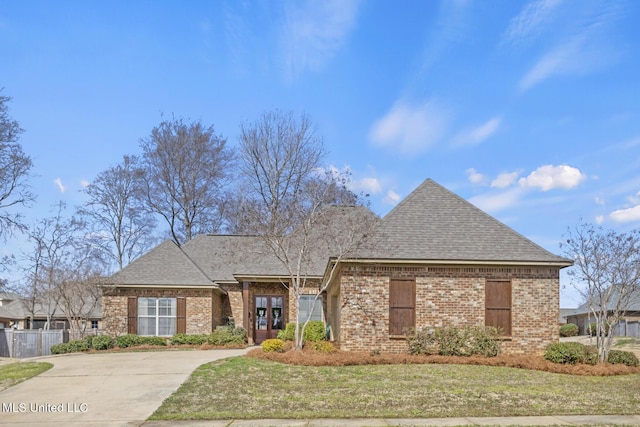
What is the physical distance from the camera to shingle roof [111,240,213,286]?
28.7 m

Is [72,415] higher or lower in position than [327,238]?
lower

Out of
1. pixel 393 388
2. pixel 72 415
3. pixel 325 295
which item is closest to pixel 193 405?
pixel 72 415

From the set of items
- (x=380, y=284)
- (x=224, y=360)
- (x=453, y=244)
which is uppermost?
(x=453, y=244)

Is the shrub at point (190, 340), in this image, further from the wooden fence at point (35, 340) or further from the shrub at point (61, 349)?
the wooden fence at point (35, 340)

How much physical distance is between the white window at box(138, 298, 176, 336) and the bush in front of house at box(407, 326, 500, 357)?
43.7 ft

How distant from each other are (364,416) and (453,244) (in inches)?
425

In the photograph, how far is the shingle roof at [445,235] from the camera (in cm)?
2022

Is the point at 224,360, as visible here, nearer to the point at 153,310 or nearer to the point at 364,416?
the point at 364,416

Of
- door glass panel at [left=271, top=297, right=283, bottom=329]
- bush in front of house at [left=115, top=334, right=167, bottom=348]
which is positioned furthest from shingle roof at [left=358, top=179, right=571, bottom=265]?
bush in front of house at [left=115, top=334, right=167, bottom=348]

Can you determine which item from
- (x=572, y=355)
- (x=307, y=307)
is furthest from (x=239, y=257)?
(x=572, y=355)

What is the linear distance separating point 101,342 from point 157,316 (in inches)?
127

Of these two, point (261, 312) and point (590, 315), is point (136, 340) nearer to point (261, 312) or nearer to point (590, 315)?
point (261, 312)

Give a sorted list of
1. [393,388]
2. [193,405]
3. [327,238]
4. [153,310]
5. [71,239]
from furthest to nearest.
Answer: [71,239]
[153,310]
[327,238]
[393,388]
[193,405]

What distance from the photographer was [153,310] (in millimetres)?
28781
